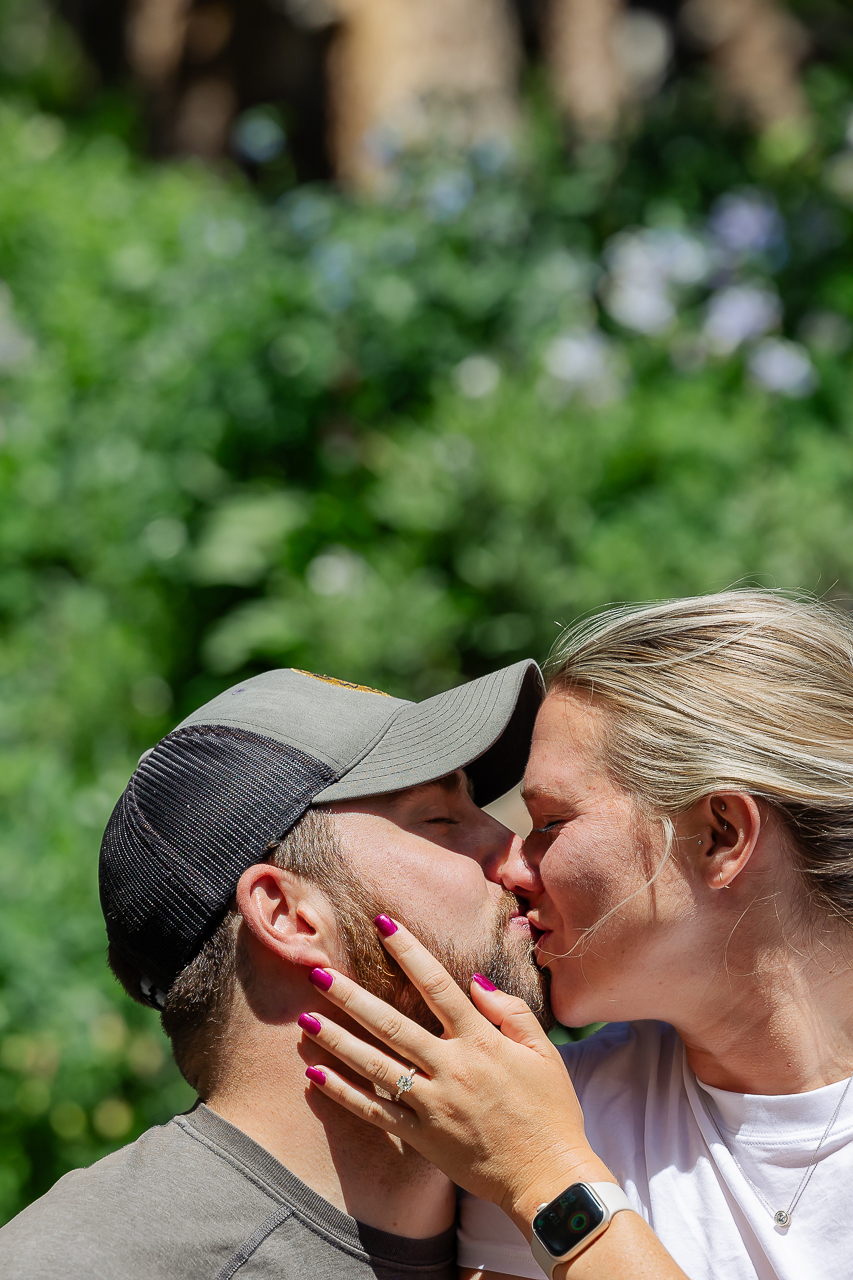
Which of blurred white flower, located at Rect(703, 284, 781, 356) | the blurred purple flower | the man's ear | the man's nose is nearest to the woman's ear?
the man's nose

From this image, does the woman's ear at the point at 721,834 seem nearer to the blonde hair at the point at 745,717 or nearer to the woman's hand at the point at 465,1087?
the blonde hair at the point at 745,717

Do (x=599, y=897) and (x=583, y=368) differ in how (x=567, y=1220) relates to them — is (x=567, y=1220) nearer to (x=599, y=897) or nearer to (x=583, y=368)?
(x=599, y=897)

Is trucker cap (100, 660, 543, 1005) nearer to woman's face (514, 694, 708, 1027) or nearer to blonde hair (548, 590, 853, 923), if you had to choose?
woman's face (514, 694, 708, 1027)

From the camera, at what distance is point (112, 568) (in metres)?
4.86

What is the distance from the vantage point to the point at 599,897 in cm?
208

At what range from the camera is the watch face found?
1.76 m

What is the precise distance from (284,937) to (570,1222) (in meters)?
0.69

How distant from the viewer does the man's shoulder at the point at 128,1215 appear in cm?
171

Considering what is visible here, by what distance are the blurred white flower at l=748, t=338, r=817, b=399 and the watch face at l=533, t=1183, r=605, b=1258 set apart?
4.20 metres

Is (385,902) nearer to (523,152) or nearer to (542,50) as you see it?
(523,152)

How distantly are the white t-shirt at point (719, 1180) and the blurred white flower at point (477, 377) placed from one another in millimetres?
3450

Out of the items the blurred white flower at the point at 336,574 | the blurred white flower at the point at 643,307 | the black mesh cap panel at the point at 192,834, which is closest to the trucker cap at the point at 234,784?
the black mesh cap panel at the point at 192,834

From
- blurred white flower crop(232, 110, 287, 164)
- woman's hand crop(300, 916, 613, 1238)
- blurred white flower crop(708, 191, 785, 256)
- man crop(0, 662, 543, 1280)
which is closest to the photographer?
woman's hand crop(300, 916, 613, 1238)

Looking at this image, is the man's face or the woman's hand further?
the man's face
